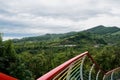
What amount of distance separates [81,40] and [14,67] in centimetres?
10643

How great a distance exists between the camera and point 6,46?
40.1 m

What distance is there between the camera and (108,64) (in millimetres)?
59562

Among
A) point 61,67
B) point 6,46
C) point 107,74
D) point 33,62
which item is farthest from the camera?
point 33,62

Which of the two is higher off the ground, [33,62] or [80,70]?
[80,70]

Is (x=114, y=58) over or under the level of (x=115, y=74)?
under

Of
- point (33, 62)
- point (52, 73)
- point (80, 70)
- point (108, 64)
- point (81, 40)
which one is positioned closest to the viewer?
point (52, 73)

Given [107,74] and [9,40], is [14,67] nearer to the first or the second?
[9,40]

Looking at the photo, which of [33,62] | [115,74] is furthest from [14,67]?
[115,74]

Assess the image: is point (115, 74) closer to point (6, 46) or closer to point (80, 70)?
point (80, 70)

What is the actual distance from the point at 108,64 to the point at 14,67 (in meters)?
24.7

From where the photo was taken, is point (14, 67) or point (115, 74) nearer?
point (115, 74)

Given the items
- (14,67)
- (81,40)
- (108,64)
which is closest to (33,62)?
(108,64)

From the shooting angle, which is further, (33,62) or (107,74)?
(33,62)

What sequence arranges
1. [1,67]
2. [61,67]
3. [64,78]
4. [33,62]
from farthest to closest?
[33,62] → [1,67] → [64,78] → [61,67]
